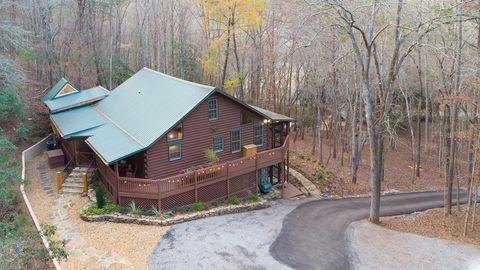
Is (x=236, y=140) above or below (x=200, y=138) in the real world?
below

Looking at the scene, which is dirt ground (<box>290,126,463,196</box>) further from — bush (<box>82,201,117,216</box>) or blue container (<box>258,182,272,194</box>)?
bush (<box>82,201,117,216</box>)

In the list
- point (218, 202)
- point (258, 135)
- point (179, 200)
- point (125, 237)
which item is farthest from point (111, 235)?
point (258, 135)

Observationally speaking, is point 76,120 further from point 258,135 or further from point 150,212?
point 258,135

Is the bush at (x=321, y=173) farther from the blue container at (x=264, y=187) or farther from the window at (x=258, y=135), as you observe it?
the window at (x=258, y=135)

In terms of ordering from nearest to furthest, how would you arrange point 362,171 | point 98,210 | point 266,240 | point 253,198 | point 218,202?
point 266,240
point 98,210
point 218,202
point 253,198
point 362,171

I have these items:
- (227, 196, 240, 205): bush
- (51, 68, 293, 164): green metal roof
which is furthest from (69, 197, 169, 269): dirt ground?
(227, 196, 240, 205): bush

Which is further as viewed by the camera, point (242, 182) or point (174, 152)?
point (242, 182)
